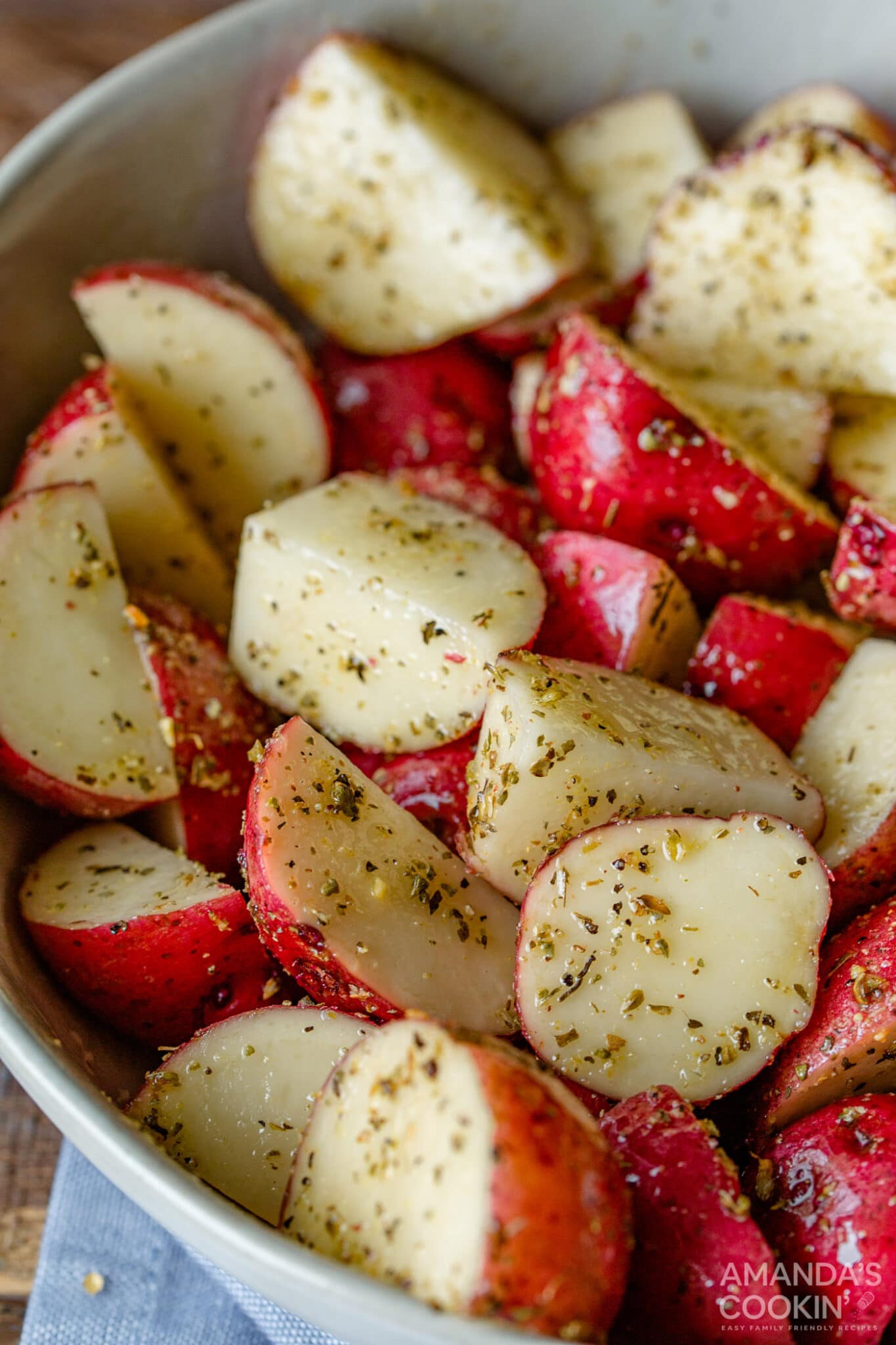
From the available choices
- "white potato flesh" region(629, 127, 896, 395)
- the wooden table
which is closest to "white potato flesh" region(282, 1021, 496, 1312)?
"white potato flesh" region(629, 127, 896, 395)

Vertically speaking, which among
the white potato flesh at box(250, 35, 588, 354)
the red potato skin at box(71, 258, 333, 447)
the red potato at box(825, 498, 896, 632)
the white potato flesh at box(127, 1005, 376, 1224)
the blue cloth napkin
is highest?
the white potato flesh at box(250, 35, 588, 354)

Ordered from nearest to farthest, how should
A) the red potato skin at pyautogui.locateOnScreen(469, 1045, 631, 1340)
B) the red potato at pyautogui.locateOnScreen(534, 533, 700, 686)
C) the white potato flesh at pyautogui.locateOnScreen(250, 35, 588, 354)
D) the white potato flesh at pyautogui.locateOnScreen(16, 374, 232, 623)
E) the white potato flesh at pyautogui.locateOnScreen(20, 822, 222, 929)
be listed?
the red potato skin at pyautogui.locateOnScreen(469, 1045, 631, 1340), the white potato flesh at pyautogui.locateOnScreen(20, 822, 222, 929), the red potato at pyautogui.locateOnScreen(534, 533, 700, 686), the white potato flesh at pyautogui.locateOnScreen(16, 374, 232, 623), the white potato flesh at pyautogui.locateOnScreen(250, 35, 588, 354)

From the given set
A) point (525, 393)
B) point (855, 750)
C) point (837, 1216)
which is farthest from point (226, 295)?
point (837, 1216)

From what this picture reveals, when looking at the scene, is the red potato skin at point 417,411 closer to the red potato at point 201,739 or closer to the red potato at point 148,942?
the red potato at point 201,739

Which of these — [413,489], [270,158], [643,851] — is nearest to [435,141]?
[270,158]

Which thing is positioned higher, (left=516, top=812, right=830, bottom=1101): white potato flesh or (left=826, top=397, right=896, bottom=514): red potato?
(left=826, top=397, right=896, bottom=514): red potato

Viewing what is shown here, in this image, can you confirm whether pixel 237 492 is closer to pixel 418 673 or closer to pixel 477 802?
pixel 418 673

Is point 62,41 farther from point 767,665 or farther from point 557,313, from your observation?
point 767,665

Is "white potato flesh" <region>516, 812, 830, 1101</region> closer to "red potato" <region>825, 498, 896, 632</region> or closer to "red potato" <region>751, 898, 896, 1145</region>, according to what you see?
"red potato" <region>751, 898, 896, 1145</region>
